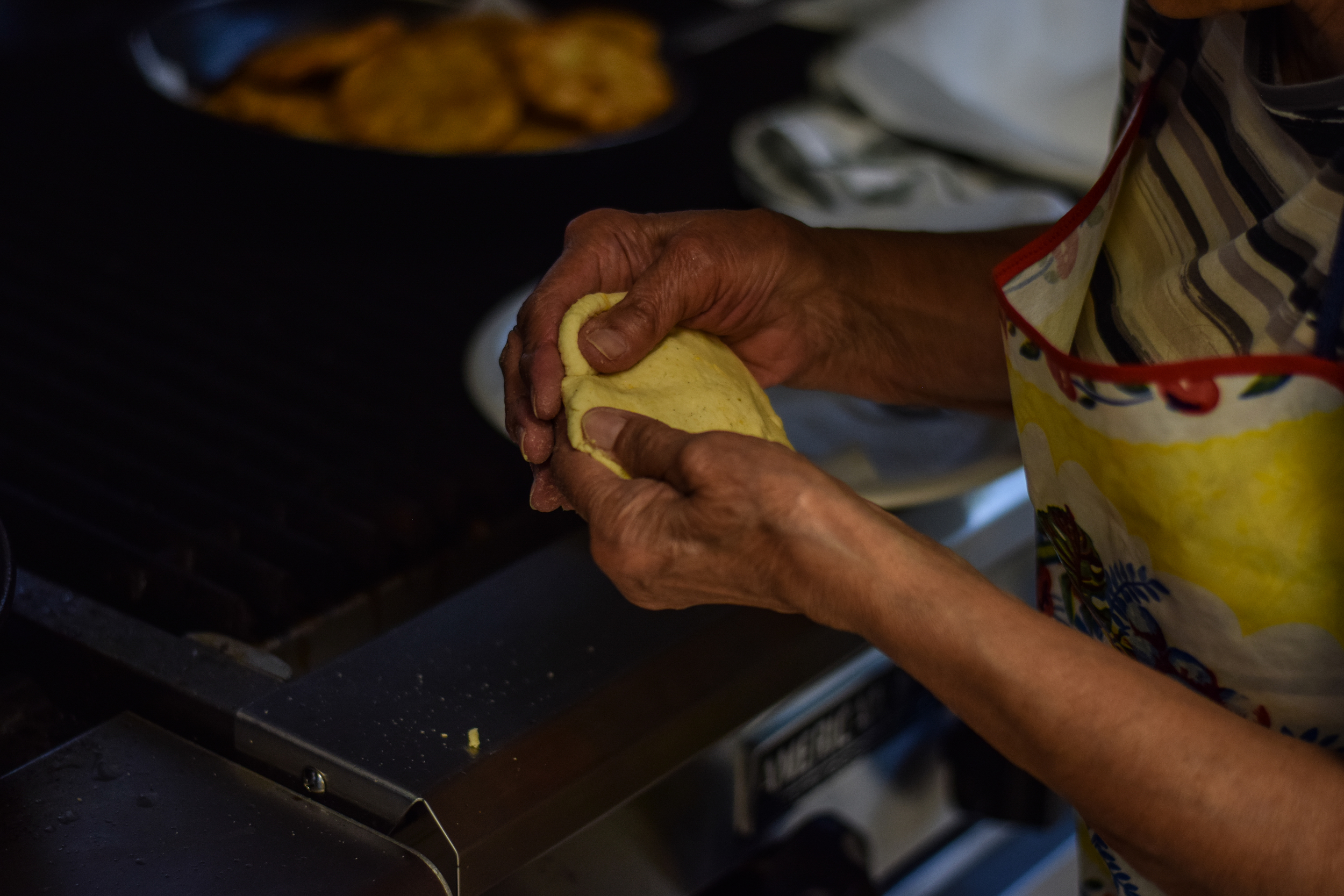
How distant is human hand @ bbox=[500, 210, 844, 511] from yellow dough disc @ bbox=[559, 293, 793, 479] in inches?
0.4

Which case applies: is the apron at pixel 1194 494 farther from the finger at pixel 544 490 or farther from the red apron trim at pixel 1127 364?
the finger at pixel 544 490

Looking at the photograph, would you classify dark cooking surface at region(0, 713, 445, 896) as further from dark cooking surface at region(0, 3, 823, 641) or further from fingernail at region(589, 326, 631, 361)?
fingernail at region(589, 326, 631, 361)

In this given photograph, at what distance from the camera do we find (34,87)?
1.87 meters

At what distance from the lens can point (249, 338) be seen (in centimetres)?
134

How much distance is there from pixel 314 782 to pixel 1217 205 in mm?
721

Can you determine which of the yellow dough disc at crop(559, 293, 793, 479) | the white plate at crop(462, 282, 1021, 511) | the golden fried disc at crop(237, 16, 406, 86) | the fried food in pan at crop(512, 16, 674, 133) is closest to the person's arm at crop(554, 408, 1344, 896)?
the yellow dough disc at crop(559, 293, 793, 479)

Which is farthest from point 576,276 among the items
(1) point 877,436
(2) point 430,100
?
(2) point 430,100

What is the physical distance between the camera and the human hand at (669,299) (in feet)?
3.01

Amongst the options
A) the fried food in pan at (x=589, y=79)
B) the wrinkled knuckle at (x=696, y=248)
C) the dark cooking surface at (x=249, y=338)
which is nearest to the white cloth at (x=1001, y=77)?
the dark cooking surface at (x=249, y=338)

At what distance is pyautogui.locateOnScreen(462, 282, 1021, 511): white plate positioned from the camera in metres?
1.12

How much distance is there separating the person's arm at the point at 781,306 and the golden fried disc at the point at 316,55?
2.73ft

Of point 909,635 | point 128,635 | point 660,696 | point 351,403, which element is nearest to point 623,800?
point 660,696

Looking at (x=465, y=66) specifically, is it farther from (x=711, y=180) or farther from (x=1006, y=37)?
(x=1006, y=37)

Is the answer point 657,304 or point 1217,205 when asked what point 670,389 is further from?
point 1217,205
